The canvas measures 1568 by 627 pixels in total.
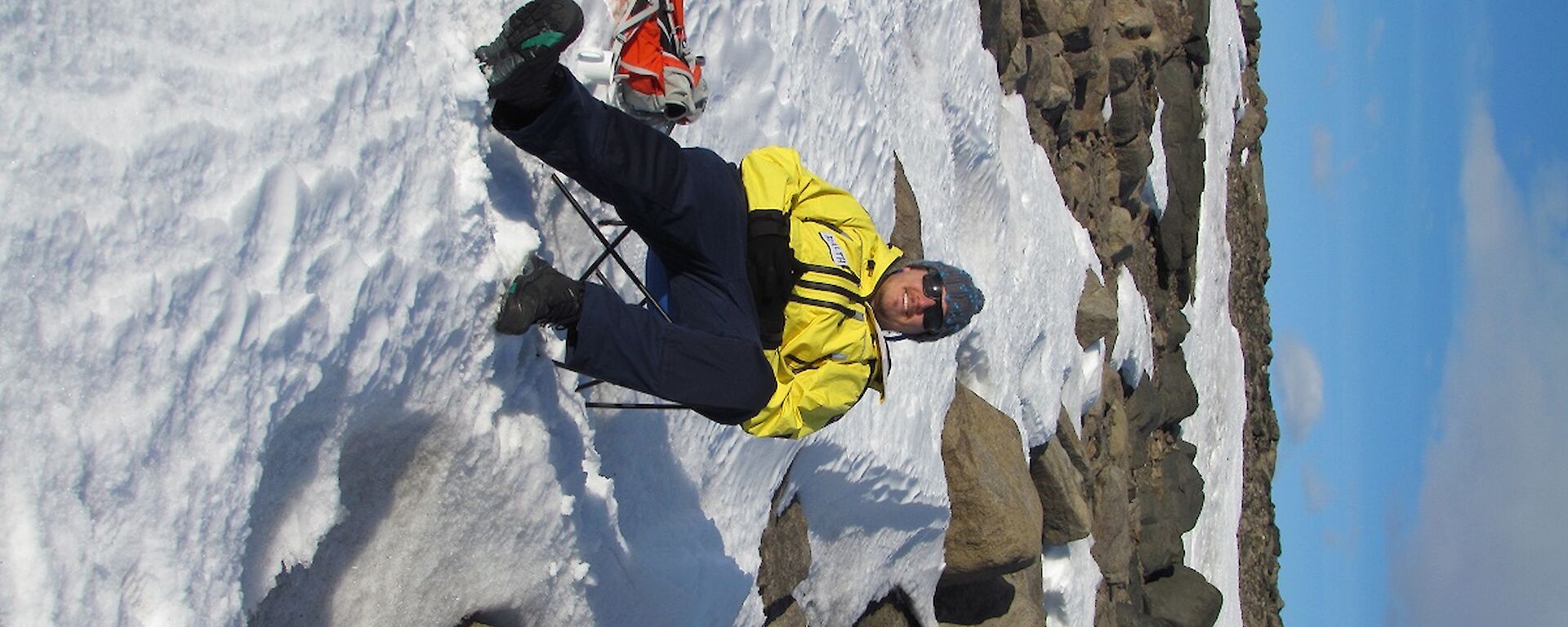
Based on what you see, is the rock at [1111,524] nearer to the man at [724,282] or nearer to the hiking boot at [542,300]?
the man at [724,282]

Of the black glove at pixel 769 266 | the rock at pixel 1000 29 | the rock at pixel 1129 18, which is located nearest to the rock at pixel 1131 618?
the rock at pixel 1000 29

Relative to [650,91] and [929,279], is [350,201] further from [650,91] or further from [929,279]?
[929,279]

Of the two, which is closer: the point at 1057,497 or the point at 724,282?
the point at 724,282

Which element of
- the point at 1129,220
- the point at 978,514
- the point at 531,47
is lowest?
the point at 531,47

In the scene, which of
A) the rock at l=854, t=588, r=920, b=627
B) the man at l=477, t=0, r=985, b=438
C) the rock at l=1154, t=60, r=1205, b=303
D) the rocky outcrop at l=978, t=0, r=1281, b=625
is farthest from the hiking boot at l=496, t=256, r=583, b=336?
the rock at l=1154, t=60, r=1205, b=303

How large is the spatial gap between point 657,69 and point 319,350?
168 cm

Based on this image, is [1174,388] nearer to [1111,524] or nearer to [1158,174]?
[1158,174]

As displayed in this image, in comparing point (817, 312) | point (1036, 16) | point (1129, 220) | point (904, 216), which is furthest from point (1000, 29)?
point (817, 312)

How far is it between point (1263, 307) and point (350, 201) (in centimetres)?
2238

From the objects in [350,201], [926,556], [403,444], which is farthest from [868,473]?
[350,201]

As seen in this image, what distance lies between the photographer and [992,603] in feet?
30.4

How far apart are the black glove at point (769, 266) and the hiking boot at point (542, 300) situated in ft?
2.33

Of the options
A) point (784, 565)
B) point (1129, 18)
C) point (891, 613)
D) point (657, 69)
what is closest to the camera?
point (657, 69)

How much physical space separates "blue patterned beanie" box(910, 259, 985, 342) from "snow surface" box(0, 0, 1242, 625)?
1.43m
